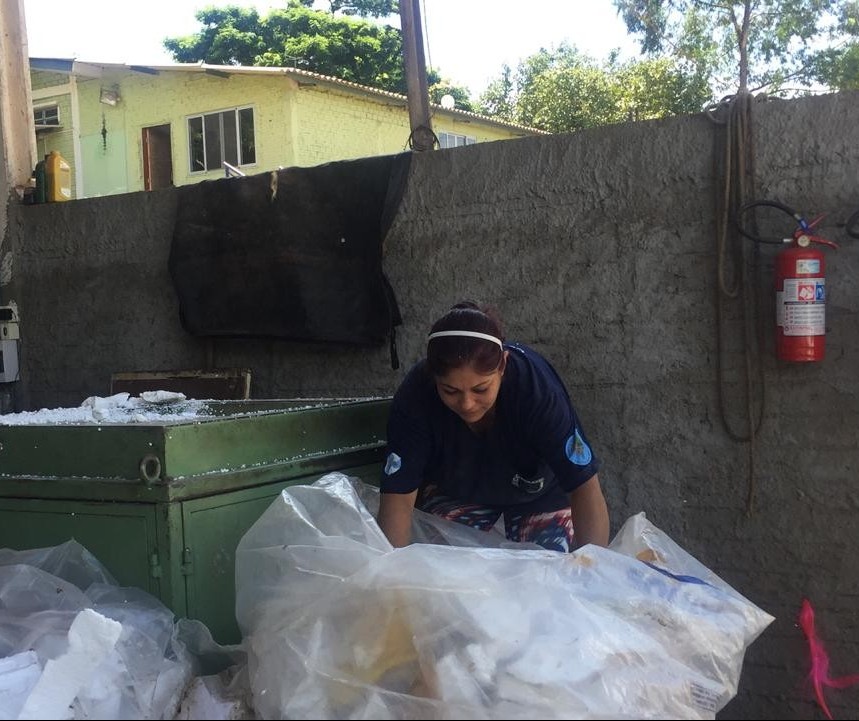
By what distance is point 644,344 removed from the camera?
2.84 metres

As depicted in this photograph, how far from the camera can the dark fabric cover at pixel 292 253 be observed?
332cm

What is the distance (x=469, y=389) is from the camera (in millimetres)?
2156

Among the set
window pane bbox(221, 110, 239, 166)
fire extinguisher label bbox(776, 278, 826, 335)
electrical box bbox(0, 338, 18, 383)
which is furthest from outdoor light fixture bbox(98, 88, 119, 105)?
fire extinguisher label bbox(776, 278, 826, 335)

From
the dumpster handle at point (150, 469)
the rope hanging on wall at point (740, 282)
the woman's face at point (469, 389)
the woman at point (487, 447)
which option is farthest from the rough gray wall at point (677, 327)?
the dumpster handle at point (150, 469)

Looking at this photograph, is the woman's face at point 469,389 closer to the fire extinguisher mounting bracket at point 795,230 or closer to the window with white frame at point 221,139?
the fire extinguisher mounting bracket at point 795,230

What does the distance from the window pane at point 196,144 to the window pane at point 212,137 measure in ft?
0.43

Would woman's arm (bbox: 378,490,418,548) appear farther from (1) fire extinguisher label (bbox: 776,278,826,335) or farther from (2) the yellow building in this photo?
(2) the yellow building

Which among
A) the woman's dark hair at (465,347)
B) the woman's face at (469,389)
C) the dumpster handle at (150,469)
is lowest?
the dumpster handle at (150,469)

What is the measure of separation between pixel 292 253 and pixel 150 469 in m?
1.66

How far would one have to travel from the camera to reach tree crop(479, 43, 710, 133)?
17.5m

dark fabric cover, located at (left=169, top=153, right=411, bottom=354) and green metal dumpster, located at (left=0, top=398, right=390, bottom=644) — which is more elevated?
dark fabric cover, located at (left=169, top=153, right=411, bottom=354)

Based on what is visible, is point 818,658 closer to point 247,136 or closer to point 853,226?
Answer: point 853,226

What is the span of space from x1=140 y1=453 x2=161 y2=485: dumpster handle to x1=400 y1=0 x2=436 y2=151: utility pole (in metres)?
2.00

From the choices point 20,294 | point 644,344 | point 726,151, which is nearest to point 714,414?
point 644,344
